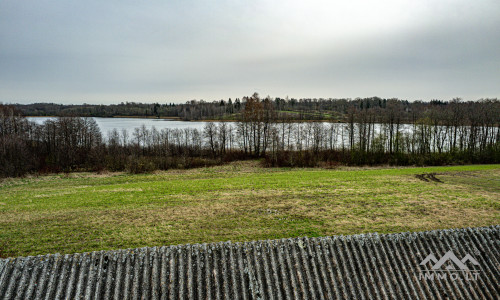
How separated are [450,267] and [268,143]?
45.2 m

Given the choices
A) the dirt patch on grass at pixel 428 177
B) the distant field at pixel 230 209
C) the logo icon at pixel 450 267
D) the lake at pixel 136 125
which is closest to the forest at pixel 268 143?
the distant field at pixel 230 209

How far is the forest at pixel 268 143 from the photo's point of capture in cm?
4184

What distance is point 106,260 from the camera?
14.8ft

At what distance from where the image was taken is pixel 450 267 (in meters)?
4.82

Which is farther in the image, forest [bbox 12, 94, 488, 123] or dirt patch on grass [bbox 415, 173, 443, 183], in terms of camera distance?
forest [bbox 12, 94, 488, 123]

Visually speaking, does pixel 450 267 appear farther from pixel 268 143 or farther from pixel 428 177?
pixel 268 143

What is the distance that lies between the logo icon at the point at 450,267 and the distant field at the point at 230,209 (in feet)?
37.2

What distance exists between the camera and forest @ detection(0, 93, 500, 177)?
137ft

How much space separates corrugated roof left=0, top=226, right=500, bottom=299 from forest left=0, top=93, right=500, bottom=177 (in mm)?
35790

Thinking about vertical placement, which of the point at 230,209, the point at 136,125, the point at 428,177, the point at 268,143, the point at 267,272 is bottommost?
the point at 428,177

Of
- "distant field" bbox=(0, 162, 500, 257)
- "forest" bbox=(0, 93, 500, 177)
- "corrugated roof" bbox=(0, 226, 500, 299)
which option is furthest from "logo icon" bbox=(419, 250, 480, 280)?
"forest" bbox=(0, 93, 500, 177)

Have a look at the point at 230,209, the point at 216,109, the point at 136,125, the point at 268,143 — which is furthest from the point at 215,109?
the point at 230,209

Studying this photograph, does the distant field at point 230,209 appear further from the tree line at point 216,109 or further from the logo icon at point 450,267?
the tree line at point 216,109

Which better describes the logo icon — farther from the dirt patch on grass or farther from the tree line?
the tree line
